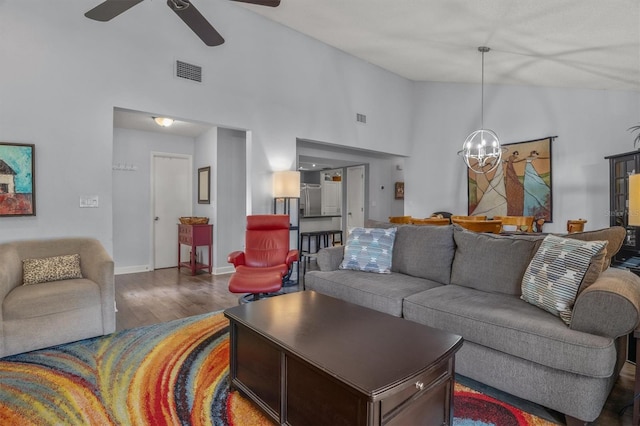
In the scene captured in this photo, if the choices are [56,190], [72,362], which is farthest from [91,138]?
[72,362]

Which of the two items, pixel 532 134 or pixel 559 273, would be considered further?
pixel 532 134

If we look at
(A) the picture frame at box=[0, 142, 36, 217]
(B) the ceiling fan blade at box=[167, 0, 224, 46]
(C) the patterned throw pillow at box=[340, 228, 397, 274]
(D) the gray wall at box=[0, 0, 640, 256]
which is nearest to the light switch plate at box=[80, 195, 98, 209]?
(D) the gray wall at box=[0, 0, 640, 256]

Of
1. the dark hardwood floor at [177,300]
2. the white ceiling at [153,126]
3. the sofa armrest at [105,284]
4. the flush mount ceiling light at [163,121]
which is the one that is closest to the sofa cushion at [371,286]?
the dark hardwood floor at [177,300]

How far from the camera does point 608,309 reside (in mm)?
1656

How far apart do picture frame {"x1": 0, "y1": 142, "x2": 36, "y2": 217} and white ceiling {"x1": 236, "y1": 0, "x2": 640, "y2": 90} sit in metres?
3.21

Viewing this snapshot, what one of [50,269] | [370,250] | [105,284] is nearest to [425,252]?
[370,250]

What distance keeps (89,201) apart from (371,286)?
3010mm

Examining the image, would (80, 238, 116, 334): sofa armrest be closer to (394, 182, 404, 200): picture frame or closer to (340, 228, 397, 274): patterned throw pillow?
(340, 228, 397, 274): patterned throw pillow

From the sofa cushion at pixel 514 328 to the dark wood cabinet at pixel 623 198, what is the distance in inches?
103

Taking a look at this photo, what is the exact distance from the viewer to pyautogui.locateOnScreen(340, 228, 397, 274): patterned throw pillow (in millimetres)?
3137

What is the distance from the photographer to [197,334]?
2.91 metres

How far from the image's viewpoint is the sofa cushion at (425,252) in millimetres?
2883

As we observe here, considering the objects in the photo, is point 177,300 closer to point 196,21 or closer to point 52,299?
point 52,299

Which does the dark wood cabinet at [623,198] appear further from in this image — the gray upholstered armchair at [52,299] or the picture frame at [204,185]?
the picture frame at [204,185]
